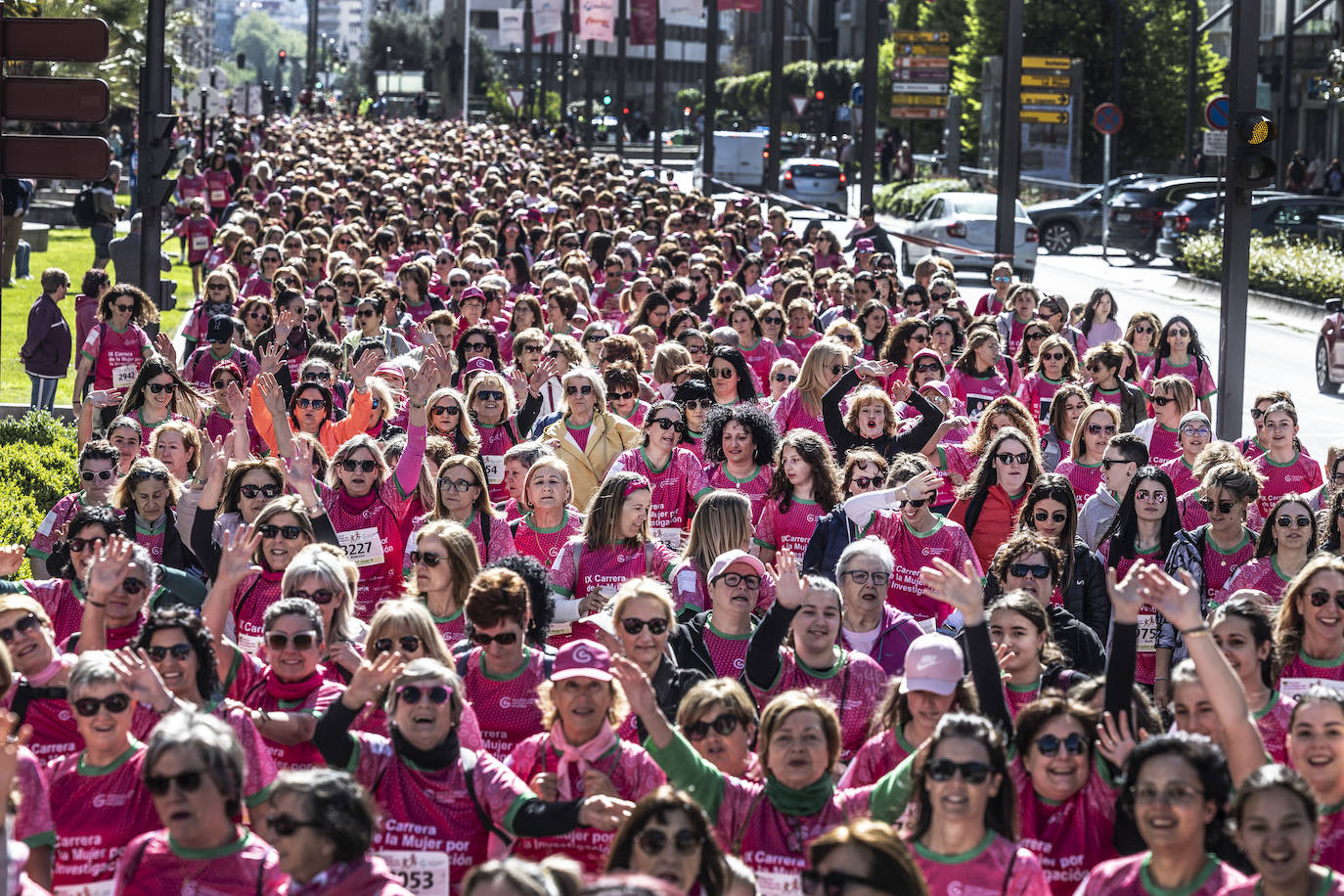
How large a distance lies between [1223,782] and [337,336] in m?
10.8

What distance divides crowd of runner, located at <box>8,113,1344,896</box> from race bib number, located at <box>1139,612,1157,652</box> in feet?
0.17

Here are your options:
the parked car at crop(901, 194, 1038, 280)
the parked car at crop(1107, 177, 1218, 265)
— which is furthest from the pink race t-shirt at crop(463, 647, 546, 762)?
the parked car at crop(1107, 177, 1218, 265)

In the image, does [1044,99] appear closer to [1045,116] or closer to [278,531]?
[1045,116]

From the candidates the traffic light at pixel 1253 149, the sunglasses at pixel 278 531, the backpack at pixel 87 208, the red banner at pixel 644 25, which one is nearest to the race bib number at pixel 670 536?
the sunglasses at pixel 278 531

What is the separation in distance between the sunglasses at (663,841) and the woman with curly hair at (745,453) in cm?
477

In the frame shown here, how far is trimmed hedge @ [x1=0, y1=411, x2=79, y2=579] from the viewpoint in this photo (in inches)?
490

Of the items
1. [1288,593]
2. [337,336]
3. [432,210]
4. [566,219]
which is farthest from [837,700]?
[432,210]

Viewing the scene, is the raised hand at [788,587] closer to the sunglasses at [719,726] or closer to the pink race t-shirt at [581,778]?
the sunglasses at [719,726]

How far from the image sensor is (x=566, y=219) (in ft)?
81.6

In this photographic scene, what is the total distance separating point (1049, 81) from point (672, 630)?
43.9 meters

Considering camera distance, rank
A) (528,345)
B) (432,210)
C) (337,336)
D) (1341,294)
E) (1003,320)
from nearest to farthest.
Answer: (528,345) < (337,336) < (1003,320) < (432,210) < (1341,294)

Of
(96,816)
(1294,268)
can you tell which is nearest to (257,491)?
(96,816)

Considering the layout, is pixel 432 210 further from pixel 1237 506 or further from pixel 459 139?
pixel 459 139

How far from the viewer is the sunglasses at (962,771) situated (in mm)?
5379
